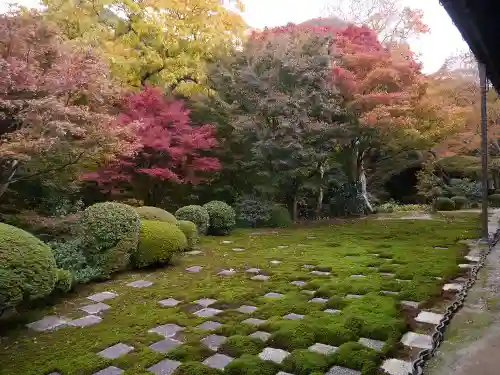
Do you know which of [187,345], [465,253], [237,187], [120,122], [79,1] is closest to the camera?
[187,345]

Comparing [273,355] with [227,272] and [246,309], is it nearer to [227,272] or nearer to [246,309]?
[246,309]

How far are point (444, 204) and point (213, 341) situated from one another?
46.1ft

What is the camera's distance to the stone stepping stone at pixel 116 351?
3330mm

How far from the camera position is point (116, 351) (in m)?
3.41

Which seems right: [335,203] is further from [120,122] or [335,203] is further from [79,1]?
[79,1]

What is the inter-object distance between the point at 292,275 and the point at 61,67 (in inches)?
191

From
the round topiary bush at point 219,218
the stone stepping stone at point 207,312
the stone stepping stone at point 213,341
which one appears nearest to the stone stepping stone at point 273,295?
the stone stepping stone at point 207,312

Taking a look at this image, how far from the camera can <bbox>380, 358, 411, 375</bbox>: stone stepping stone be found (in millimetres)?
2912

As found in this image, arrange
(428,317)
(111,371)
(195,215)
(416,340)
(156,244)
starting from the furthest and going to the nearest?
(195,215) < (156,244) < (428,317) < (416,340) < (111,371)

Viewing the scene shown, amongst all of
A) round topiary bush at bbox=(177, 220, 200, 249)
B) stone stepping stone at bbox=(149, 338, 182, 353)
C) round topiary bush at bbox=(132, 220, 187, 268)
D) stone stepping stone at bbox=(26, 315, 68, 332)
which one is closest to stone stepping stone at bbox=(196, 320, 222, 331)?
stone stepping stone at bbox=(149, 338, 182, 353)

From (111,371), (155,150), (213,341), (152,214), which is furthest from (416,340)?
(155,150)

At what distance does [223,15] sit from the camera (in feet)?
44.8

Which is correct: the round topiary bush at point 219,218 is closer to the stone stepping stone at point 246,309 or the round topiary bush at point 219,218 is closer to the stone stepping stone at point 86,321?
the stone stepping stone at point 246,309

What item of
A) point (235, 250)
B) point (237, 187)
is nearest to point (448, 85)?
point (237, 187)
